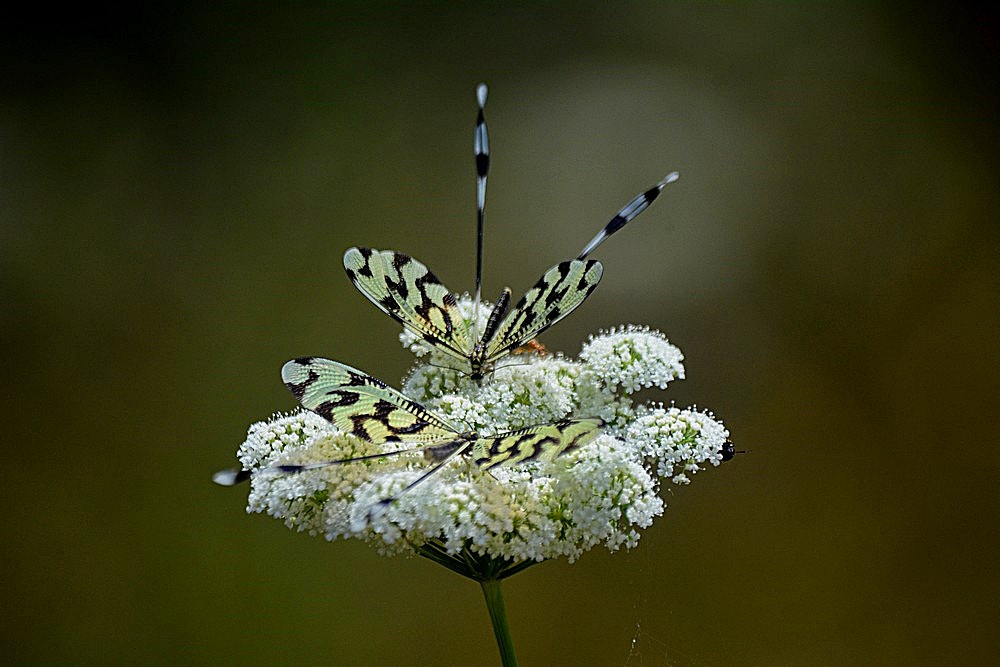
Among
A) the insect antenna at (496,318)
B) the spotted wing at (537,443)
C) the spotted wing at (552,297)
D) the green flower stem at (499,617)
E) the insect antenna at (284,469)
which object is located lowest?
the green flower stem at (499,617)

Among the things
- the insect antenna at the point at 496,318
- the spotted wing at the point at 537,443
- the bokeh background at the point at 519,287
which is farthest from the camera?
the bokeh background at the point at 519,287

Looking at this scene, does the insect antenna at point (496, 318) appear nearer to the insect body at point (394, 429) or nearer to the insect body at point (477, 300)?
the insect body at point (477, 300)

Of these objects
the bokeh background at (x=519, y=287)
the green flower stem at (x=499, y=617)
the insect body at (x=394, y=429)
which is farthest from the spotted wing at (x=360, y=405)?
the bokeh background at (x=519, y=287)

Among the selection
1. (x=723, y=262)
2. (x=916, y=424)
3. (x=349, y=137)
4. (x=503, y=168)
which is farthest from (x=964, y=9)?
(x=349, y=137)

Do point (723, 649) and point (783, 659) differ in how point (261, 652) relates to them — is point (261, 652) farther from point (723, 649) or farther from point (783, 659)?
point (783, 659)

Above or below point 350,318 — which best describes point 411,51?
above

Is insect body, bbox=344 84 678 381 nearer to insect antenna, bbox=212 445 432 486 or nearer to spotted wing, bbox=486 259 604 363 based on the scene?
spotted wing, bbox=486 259 604 363

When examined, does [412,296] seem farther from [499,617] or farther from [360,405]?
[499,617]
